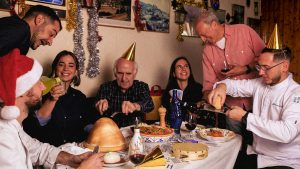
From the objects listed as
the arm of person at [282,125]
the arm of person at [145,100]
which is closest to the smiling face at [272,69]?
the arm of person at [282,125]

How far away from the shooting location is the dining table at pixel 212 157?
1539 millimetres

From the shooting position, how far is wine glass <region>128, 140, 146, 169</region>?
1491 millimetres

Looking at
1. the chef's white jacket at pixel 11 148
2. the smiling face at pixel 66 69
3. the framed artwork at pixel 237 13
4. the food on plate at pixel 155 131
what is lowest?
the food on plate at pixel 155 131

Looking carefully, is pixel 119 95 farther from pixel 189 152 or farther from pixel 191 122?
pixel 189 152

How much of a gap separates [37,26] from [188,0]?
2.71 meters

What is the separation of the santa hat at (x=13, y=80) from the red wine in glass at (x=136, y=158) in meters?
0.58

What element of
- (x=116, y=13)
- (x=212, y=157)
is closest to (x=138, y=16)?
(x=116, y=13)

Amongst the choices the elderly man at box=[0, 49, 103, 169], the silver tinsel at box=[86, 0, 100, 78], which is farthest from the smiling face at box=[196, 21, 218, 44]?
the elderly man at box=[0, 49, 103, 169]

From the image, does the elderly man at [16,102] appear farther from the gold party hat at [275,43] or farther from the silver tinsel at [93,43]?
the silver tinsel at [93,43]

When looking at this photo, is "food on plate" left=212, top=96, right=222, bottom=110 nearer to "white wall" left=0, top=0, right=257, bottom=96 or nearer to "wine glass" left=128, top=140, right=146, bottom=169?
"wine glass" left=128, top=140, right=146, bottom=169

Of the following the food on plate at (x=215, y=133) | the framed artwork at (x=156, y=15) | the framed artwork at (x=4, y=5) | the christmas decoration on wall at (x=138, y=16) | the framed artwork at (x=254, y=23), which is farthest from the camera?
the framed artwork at (x=254, y=23)

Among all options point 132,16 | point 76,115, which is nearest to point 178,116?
point 76,115

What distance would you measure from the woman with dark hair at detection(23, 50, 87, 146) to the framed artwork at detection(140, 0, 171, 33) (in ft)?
4.57

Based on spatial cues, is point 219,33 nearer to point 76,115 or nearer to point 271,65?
point 271,65
